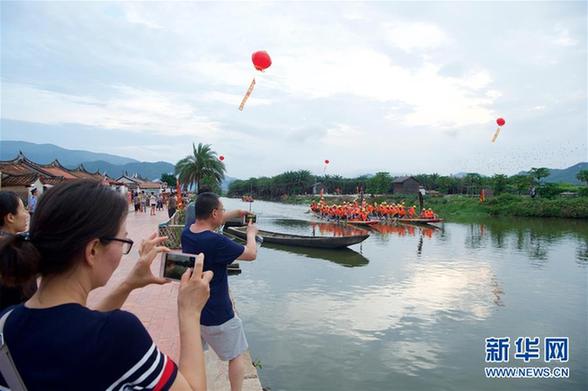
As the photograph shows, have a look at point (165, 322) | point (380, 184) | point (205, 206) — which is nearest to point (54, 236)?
point (205, 206)

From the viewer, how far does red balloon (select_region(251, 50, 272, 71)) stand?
10219 millimetres

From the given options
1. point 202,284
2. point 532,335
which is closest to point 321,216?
point 532,335

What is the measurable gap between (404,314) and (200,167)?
1256 inches

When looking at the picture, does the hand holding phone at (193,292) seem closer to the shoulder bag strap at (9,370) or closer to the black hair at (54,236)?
the black hair at (54,236)

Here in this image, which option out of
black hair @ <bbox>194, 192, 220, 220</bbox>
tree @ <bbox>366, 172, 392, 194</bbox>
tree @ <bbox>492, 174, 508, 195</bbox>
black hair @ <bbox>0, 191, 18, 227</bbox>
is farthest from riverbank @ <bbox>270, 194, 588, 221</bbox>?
black hair @ <bbox>0, 191, 18, 227</bbox>

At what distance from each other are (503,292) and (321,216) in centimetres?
2409

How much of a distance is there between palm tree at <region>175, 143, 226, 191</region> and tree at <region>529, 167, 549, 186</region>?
31.6 metres

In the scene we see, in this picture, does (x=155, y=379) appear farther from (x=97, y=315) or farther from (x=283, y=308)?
(x=283, y=308)

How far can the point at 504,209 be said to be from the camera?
38594mm

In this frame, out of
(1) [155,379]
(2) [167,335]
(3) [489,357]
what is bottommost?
(3) [489,357]

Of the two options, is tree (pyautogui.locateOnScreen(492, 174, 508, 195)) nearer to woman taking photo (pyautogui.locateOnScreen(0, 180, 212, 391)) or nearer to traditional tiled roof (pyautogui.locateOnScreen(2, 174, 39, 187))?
traditional tiled roof (pyautogui.locateOnScreen(2, 174, 39, 187))

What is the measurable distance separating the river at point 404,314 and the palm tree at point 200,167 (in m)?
23.3

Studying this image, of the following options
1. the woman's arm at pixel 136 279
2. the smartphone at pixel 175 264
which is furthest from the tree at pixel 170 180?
the woman's arm at pixel 136 279

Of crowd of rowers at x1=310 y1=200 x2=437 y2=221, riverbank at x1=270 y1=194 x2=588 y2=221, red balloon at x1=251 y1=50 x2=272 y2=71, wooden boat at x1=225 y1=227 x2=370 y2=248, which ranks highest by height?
red balloon at x1=251 y1=50 x2=272 y2=71
